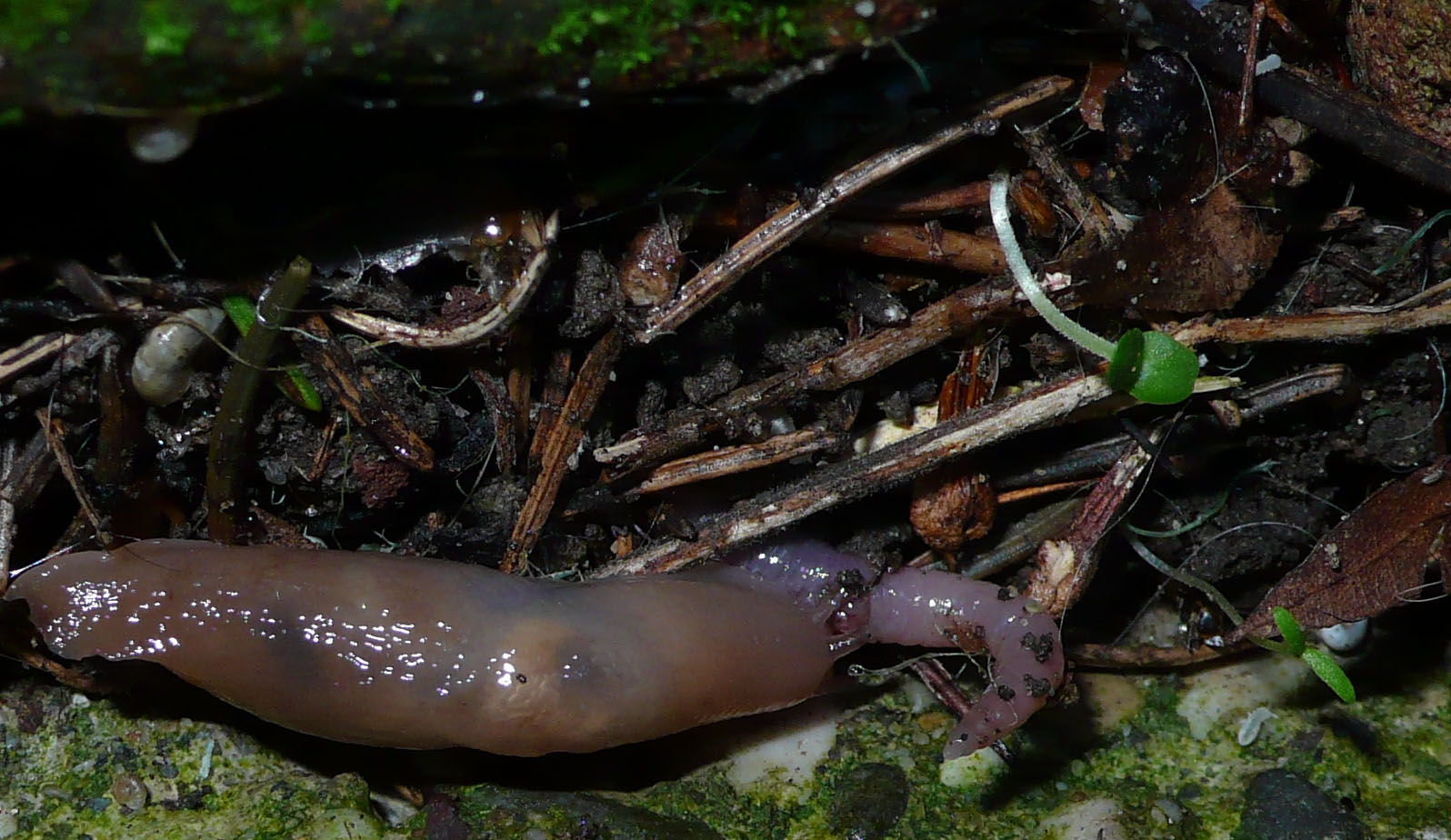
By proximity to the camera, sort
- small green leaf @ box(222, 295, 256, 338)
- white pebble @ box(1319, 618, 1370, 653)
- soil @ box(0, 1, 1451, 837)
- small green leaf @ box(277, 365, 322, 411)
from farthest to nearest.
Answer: white pebble @ box(1319, 618, 1370, 653)
small green leaf @ box(277, 365, 322, 411)
small green leaf @ box(222, 295, 256, 338)
soil @ box(0, 1, 1451, 837)

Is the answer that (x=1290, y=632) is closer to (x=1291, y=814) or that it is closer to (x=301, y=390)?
(x=1291, y=814)

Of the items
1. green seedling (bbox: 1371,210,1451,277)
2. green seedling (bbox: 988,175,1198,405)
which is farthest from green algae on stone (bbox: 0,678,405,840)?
green seedling (bbox: 1371,210,1451,277)

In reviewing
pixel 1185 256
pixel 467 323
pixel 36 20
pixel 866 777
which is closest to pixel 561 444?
pixel 467 323

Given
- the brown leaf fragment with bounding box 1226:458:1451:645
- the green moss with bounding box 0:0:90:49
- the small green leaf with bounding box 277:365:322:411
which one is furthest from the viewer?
the brown leaf fragment with bounding box 1226:458:1451:645

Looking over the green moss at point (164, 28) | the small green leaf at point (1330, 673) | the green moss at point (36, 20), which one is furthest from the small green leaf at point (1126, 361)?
the green moss at point (36, 20)

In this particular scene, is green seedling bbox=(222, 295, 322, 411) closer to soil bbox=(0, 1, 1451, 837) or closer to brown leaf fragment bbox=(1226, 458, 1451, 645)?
soil bbox=(0, 1, 1451, 837)

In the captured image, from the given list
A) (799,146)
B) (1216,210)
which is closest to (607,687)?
(799,146)

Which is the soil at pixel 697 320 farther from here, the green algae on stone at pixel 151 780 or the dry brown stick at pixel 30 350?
the green algae on stone at pixel 151 780

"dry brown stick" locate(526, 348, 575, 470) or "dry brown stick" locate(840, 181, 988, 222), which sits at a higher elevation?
"dry brown stick" locate(840, 181, 988, 222)
